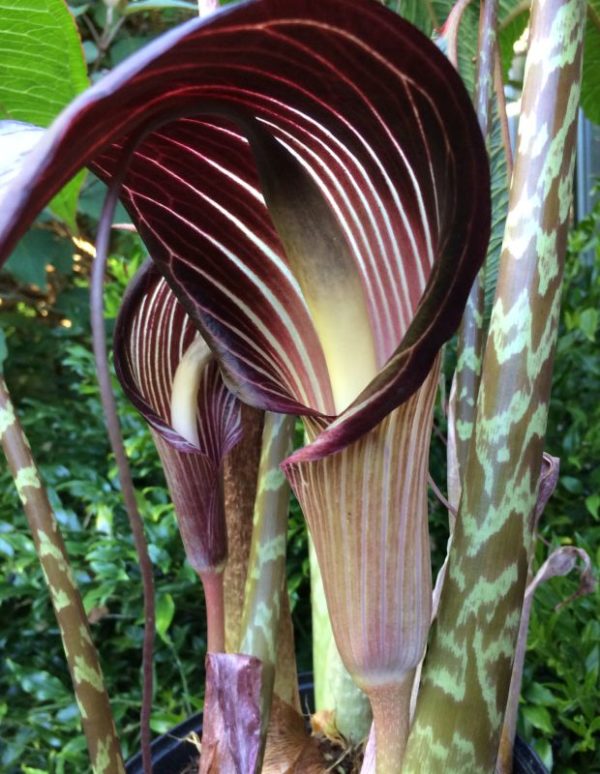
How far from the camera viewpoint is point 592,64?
2.31 ft

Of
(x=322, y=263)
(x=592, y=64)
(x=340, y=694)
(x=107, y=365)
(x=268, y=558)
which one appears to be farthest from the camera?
(x=592, y=64)

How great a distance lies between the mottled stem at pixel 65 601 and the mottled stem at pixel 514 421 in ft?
0.63

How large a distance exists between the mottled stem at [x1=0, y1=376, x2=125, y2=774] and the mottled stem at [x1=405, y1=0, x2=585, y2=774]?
192 millimetres

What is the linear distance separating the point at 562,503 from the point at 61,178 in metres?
0.78

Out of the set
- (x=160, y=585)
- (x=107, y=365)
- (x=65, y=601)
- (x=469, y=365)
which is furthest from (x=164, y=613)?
(x=107, y=365)

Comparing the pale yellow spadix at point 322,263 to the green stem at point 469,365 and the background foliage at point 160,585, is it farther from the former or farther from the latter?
the background foliage at point 160,585

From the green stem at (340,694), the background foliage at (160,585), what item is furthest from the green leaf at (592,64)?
the green stem at (340,694)

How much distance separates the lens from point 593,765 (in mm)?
602

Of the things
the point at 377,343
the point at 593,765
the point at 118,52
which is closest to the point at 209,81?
the point at 377,343

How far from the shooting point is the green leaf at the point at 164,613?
722mm

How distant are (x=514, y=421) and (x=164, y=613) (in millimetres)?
573

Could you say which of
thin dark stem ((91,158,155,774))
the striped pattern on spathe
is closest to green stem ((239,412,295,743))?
the striped pattern on spathe

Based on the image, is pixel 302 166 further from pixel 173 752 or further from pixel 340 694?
pixel 173 752

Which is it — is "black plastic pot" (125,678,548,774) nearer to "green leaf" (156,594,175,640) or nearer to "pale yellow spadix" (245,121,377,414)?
"green leaf" (156,594,175,640)
